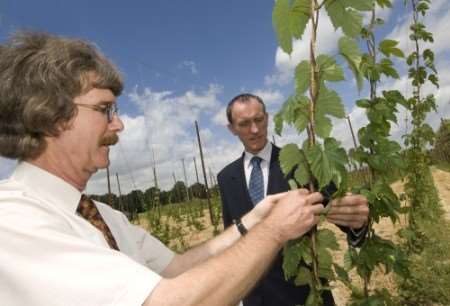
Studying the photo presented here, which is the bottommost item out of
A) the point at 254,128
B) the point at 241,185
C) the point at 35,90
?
the point at 241,185

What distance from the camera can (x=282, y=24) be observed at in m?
1.54

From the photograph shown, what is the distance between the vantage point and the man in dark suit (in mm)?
3055

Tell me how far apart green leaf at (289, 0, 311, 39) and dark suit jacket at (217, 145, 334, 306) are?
5.56 feet

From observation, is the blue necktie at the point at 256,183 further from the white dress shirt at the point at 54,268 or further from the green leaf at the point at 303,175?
the white dress shirt at the point at 54,268

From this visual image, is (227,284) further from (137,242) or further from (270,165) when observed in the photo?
(270,165)

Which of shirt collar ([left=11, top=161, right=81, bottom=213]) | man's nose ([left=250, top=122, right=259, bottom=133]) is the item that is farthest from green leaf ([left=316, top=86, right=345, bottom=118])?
man's nose ([left=250, top=122, right=259, bottom=133])

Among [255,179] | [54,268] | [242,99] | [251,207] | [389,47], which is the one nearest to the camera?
[54,268]

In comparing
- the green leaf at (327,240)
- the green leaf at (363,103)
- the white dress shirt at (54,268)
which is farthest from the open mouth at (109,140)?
the green leaf at (363,103)

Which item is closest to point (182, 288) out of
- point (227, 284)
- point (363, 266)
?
point (227, 284)

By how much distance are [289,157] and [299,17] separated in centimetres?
53

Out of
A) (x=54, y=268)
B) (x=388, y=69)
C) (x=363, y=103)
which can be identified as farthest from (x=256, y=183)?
(x=54, y=268)

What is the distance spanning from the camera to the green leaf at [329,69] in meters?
1.52

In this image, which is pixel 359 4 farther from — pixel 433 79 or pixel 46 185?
pixel 433 79

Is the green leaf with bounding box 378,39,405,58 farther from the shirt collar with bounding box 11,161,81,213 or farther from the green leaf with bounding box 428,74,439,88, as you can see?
the green leaf with bounding box 428,74,439,88
